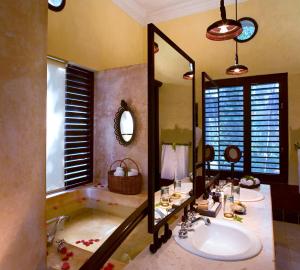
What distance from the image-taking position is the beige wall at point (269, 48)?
222 cm

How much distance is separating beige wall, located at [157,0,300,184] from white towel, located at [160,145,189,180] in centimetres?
85

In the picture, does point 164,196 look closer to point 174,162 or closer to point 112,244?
point 174,162

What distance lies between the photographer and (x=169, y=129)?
1364 mm

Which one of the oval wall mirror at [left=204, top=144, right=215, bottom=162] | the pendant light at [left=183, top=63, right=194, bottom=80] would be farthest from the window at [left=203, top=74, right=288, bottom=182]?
the pendant light at [left=183, top=63, right=194, bottom=80]

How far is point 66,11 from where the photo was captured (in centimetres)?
206

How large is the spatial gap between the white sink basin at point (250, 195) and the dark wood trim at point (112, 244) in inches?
44.4

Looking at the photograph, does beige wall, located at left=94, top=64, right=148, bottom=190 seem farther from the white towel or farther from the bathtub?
the white towel

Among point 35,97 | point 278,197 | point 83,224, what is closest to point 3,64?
point 35,97

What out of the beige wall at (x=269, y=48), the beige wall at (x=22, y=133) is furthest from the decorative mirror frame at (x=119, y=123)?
the beige wall at (x=22, y=133)

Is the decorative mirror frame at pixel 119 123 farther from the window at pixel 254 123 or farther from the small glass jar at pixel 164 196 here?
the small glass jar at pixel 164 196

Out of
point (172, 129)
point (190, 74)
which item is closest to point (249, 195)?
point (172, 129)

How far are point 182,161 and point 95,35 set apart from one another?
5.49 feet

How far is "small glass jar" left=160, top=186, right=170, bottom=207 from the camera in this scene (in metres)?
1.26

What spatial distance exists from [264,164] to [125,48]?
2.08m
